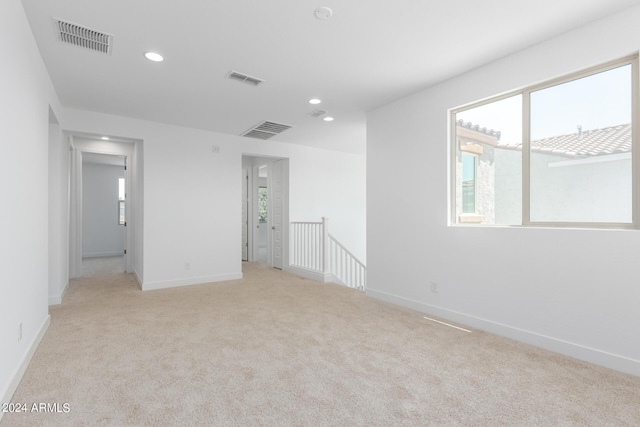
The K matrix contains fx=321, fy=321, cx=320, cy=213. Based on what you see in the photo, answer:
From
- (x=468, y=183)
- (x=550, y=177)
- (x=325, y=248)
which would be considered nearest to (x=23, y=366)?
(x=325, y=248)

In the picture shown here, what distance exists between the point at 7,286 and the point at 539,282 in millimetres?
3864

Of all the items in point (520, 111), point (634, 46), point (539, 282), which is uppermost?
point (634, 46)

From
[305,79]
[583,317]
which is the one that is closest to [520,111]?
[583,317]

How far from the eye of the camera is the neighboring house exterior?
2.43m

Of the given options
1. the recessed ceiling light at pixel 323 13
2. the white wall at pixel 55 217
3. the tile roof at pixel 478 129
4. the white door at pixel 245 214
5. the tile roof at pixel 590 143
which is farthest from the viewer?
the white door at pixel 245 214

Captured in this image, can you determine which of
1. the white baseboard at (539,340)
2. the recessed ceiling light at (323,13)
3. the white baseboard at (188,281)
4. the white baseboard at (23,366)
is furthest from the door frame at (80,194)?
the white baseboard at (539,340)

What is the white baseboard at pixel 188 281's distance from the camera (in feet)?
15.9

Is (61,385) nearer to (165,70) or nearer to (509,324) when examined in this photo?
(165,70)

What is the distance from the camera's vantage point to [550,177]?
9.09 feet

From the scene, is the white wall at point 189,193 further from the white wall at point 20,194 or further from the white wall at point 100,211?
the white wall at point 100,211

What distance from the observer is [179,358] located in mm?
2488

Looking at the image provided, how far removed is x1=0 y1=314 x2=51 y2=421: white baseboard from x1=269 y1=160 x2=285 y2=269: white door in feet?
13.4

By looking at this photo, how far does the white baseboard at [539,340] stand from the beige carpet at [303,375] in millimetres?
93

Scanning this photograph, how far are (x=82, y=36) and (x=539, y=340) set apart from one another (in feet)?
14.8
